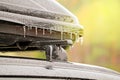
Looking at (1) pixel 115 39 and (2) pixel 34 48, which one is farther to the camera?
(1) pixel 115 39

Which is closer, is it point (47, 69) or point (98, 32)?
point (47, 69)

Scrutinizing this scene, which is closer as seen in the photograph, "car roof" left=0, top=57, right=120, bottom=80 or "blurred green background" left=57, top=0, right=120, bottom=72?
"car roof" left=0, top=57, right=120, bottom=80

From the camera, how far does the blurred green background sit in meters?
15.1

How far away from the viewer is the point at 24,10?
7.36 ft

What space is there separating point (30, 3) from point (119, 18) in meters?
15.3

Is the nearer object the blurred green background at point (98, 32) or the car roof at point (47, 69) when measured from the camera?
the car roof at point (47, 69)

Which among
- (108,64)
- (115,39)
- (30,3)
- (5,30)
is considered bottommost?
(108,64)

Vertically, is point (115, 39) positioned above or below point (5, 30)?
below

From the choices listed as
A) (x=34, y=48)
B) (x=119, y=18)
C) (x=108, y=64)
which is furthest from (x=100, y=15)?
(x=34, y=48)

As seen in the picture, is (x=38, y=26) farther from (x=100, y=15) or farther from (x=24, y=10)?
(x=100, y=15)

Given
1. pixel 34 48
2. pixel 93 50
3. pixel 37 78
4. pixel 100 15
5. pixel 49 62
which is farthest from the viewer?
pixel 100 15

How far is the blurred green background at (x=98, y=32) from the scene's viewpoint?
15.1 meters

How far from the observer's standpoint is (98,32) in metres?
16.3

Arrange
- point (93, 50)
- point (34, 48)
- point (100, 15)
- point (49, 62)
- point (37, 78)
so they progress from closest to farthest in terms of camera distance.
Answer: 1. point (37, 78)
2. point (49, 62)
3. point (34, 48)
4. point (93, 50)
5. point (100, 15)
